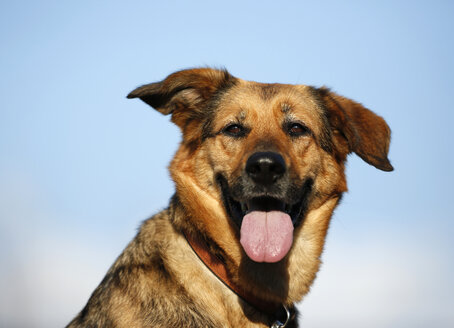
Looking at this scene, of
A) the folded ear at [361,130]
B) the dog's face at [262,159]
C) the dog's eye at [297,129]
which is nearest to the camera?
the dog's face at [262,159]

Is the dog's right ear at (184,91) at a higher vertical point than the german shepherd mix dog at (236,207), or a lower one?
higher

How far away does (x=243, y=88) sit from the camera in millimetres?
5691

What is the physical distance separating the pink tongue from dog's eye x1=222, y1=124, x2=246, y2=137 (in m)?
0.98

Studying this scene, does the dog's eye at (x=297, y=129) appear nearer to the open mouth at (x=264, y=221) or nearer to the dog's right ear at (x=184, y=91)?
the open mouth at (x=264, y=221)

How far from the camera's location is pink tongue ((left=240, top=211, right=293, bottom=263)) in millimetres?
4387

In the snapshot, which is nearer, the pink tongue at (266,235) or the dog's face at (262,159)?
the pink tongue at (266,235)

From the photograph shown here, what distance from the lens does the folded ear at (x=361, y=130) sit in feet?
17.0

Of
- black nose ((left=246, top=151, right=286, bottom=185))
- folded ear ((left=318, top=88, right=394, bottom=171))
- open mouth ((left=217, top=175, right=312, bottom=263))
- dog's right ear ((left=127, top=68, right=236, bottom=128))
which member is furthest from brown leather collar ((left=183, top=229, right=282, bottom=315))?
folded ear ((left=318, top=88, right=394, bottom=171))

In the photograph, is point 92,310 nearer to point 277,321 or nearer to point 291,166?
point 277,321

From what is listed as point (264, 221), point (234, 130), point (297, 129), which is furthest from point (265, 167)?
point (297, 129)

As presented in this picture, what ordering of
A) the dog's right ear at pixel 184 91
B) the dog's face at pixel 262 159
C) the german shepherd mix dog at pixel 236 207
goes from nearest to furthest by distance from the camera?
the german shepherd mix dog at pixel 236 207
the dog's face at pixel 262 159
the dog's right ear at pixel 184 91

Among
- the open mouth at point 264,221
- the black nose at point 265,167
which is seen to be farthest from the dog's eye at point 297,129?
the black nose at point 265,167

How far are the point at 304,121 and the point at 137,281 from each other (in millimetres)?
2441

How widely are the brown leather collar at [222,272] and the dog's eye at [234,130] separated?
4.04 feet
